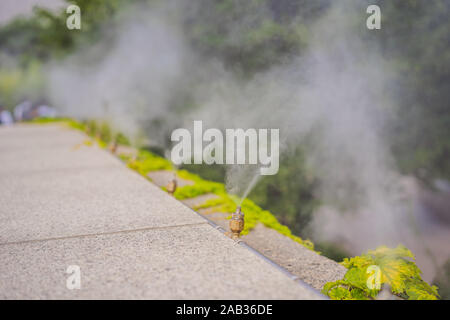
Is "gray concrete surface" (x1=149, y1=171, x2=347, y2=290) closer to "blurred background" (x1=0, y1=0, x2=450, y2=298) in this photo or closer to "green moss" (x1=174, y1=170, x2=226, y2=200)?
"green moss" (x1=174, y1=170, x2=226, y2=200)

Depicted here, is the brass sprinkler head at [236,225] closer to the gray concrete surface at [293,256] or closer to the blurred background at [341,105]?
the gray concrete surface at [293,256]

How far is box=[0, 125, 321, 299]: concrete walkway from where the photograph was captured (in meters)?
2.08

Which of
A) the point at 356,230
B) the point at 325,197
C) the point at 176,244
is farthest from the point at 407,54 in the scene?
the point at 176,244

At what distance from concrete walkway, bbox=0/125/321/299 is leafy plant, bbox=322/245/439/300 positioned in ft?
1.43

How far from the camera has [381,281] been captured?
2373mm

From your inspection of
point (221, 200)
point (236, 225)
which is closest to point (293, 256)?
point (236, 225)

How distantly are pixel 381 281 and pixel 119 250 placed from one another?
166cm

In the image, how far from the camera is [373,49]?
10.2 metres

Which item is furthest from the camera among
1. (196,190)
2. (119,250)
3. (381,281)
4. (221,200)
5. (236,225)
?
(196,190)

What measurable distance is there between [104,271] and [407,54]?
987cm

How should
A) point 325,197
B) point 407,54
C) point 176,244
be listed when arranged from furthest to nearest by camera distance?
point 407,54
point 325,197
point 176,244

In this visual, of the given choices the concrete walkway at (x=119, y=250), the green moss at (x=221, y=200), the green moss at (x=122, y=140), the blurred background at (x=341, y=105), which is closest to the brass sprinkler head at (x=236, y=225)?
the concrete walkway at (x=119, y=250)

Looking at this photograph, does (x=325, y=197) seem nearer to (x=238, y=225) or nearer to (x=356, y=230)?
(x=356, y=230)

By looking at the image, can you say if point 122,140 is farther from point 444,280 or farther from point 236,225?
point 236,225
